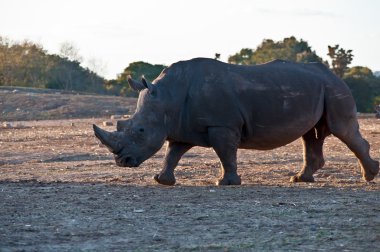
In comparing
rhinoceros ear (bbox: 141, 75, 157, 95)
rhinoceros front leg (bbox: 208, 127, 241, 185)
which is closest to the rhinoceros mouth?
rhinoceros ear (bbox: 141, 75, 157, 95)

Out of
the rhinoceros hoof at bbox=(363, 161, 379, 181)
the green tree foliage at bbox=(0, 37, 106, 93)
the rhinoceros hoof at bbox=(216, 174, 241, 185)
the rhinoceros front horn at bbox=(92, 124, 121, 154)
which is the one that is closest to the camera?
the rhinoceros front horn at bbox=(92, 124, 121, 154)

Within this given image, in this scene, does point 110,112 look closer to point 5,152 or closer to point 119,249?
point 5,152

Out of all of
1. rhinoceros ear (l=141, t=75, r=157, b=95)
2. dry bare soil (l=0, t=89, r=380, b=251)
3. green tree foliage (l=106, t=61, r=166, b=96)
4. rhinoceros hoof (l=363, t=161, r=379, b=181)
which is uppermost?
green tree foliage (l=106, t=61, r=166, b=96)

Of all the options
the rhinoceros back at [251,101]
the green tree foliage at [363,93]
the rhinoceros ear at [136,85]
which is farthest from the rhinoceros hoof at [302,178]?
the green tree foliage at [363,93]

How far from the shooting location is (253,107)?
40.2 ft

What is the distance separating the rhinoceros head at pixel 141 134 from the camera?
11.9 metres

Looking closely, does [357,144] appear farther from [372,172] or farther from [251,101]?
[251,101]

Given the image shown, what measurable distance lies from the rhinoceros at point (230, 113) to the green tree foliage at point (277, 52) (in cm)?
4029

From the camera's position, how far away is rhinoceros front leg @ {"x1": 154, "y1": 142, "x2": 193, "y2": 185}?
39.5 ft

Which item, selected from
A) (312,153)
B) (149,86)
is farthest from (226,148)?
(312,153)

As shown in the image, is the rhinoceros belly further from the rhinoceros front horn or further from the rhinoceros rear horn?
the rhinoceros front horn

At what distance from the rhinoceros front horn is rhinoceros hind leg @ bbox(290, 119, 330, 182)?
7.94 ft

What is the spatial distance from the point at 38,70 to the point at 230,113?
1703 inches

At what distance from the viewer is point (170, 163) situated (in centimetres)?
1216
